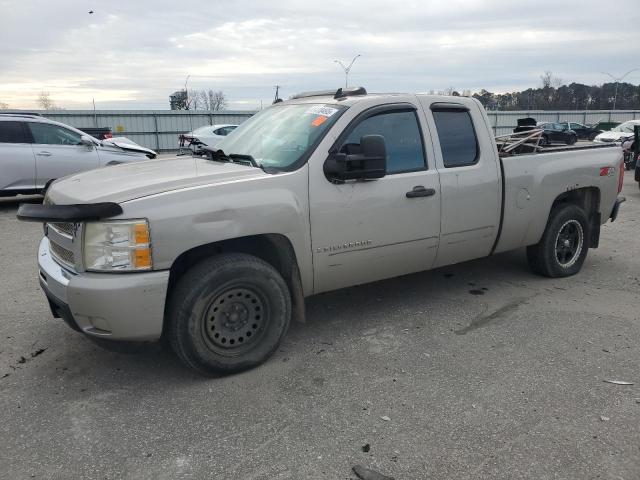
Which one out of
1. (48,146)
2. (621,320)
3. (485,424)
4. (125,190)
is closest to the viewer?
(485,424)

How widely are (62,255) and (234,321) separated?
1.21m

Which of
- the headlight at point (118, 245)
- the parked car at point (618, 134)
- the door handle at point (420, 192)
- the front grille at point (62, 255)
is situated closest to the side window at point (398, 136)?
the door handle at point (420, 192)

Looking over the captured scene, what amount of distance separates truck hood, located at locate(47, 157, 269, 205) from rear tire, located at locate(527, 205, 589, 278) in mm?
3284

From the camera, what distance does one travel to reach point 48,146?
1031 cm

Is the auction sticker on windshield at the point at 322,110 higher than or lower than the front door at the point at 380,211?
higher

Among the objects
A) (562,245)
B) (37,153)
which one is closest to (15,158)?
(37,153)

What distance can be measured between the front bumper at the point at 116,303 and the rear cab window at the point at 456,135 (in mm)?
2574

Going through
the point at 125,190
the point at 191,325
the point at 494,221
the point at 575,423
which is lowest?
the point at 575,423

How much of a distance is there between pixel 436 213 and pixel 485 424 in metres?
1.84

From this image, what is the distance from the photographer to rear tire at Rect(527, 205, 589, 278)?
5406 mm

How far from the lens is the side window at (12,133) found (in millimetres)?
10016

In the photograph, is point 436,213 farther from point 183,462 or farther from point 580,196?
point 183,462

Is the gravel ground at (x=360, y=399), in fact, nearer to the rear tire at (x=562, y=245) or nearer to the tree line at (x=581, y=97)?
the rear tire at (x=562, y=245)

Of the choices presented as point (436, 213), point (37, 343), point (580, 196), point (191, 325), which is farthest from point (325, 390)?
point (580, 196)
